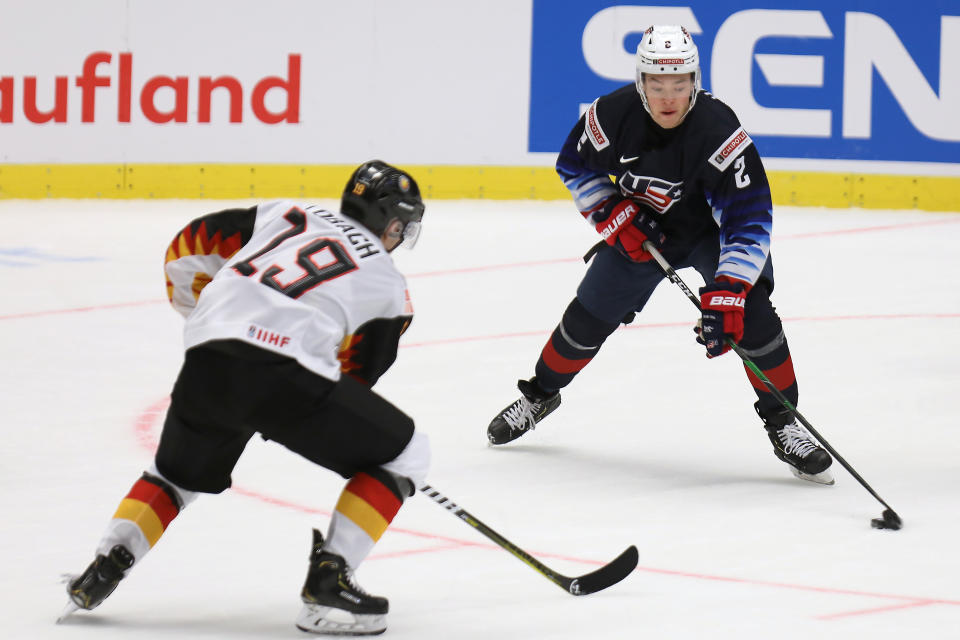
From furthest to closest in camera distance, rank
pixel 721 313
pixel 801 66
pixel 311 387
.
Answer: pixel 801 66 → pixel 721 313 → pixel 311 387


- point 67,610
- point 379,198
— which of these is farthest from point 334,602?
point 379,198

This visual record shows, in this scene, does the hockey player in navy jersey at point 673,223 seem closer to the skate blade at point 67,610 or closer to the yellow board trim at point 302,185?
the skate blade at point 67,610

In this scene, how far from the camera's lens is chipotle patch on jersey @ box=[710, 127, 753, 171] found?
139 inches

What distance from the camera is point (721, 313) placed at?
347 cm

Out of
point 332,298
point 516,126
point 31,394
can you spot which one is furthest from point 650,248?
point 516,126

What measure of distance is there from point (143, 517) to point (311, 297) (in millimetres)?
509

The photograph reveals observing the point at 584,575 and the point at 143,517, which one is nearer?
the point at 143,517

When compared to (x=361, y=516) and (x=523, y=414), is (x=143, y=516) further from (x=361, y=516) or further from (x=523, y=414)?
(x=523, y=414)

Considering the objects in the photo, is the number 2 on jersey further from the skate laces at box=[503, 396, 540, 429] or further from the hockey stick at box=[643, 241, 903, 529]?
the skate laces at box=[503, 396, 540, 429]

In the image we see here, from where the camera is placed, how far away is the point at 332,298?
2.44 meters

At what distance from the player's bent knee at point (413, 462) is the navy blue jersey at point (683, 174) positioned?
1.22 m

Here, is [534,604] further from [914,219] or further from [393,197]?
[914,219]

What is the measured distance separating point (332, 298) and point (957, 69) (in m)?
6.04

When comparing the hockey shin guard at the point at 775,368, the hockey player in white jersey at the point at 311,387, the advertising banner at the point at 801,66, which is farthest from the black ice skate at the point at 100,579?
the advertising banner at the point at 801,66
